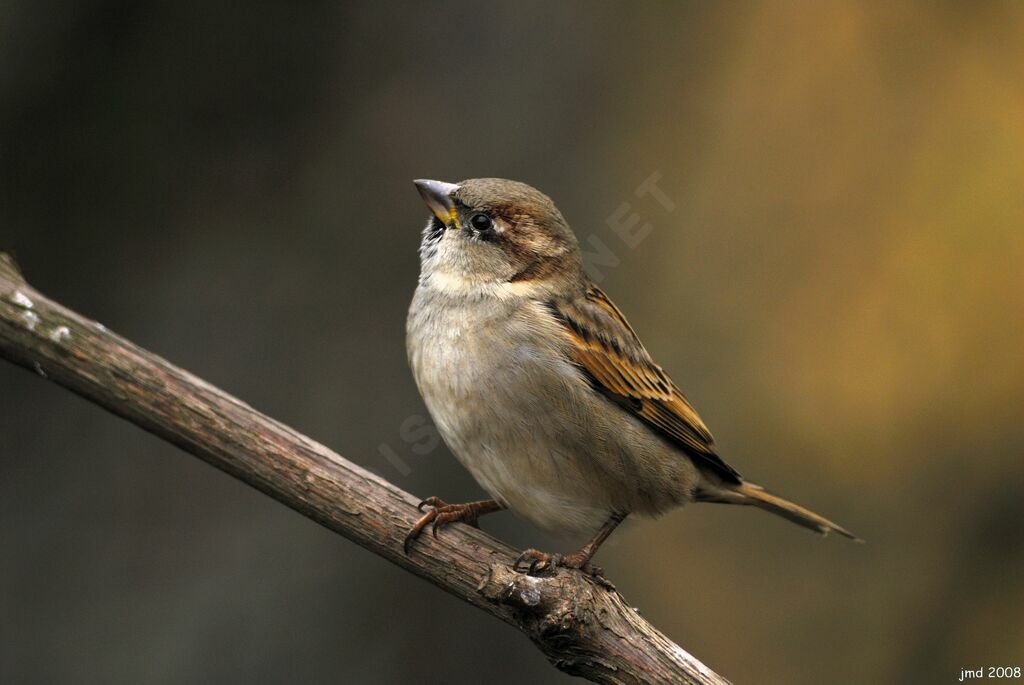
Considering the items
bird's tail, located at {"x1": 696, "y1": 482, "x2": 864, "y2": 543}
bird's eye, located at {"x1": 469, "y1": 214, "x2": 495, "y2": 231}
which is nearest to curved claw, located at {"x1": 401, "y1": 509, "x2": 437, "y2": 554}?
bird's eye, located at {"x1": 469, "y1": 214, "x2": 495, "y2": 231}

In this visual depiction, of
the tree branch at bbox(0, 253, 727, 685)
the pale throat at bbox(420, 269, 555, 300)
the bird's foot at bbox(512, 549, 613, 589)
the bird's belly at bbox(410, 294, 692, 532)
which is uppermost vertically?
Result: the pale throat at bbox(420, 269, 555, 300)

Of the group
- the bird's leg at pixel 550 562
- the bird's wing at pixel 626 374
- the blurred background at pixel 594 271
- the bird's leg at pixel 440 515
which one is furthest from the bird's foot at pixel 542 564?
the bird's wing at pixel 626 374

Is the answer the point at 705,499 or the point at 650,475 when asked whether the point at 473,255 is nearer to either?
the point at 650,475

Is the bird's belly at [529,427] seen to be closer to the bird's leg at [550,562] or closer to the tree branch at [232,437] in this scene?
the bird's leg at [550,562]

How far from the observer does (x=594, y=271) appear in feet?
19.1

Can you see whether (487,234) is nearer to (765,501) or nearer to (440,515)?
(440,515)

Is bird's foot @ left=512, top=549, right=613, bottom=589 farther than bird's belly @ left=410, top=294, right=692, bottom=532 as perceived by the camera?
No

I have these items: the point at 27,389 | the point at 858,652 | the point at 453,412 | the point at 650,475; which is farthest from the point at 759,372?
the point at 27,389

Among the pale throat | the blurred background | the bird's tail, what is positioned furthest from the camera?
the blurred background

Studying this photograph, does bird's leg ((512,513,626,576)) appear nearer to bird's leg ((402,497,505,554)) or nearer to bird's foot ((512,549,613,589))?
bird's foot ((512,549,613,589))

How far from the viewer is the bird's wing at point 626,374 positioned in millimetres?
4191

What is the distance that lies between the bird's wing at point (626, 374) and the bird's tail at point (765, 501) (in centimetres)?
8

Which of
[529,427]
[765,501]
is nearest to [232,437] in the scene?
[529,427]

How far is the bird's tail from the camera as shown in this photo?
4.52 meters
